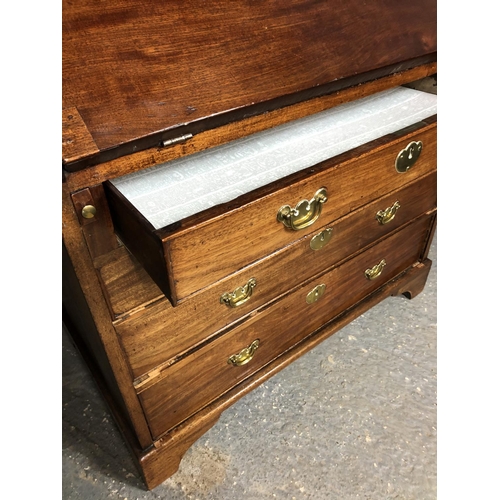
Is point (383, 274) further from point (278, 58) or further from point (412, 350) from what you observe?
point (278, 58)

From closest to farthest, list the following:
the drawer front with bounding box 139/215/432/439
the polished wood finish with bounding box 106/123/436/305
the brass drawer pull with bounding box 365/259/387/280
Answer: the polished wood finish with bounding box 106/123/436/305, the drawer front with bounding box 139/215/432/439, the brass drawer pull with bounding box 365/259/387/280

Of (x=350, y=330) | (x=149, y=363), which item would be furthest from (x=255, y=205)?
(x=350, y=330)

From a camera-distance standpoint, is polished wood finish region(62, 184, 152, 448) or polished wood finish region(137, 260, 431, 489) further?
polished wood finish region(137, 260, 431, 489)

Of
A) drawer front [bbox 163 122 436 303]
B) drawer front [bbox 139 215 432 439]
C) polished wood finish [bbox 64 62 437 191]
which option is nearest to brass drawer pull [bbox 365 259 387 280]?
drawer front [bbox 139 215 432 439]

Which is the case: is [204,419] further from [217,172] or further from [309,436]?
[217,172]

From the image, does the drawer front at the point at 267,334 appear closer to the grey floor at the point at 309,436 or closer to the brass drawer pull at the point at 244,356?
the brass drawer pull at the point at 244,356

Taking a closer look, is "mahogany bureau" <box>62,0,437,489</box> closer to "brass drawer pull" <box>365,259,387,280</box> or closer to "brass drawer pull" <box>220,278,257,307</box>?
"brass drawer pull" <box>220,278,257,307</box>

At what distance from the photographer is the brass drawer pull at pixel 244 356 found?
91 centimetres

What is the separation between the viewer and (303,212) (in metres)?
0.64

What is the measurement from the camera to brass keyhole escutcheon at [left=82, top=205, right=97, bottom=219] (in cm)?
56

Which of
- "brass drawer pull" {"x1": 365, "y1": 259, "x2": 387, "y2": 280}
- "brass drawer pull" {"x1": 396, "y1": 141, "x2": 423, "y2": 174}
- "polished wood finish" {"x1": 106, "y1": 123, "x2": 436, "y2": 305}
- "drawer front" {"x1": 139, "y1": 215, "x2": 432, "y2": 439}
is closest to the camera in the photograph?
"polished wood finish" {"x1": 106, "y1": 123, "x2": 436, "y2": 305}

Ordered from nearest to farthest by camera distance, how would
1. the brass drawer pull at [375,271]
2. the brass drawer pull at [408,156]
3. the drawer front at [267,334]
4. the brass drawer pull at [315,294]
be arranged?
the brass drawer pull at [408,156] → the drawer front at [267,334] → the brass drawer pull at [315,294] → the brass drawer pull at [375,271]

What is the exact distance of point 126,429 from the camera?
933 mm

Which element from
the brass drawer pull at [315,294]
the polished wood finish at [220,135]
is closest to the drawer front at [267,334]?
the brass drawer pull at [315,294]
